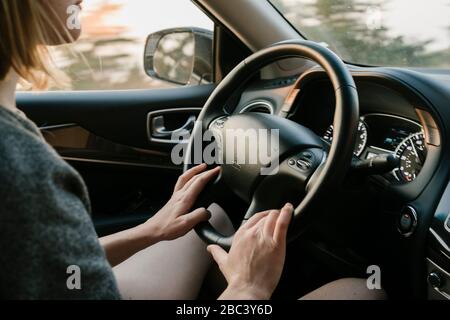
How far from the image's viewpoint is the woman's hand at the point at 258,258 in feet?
3.38

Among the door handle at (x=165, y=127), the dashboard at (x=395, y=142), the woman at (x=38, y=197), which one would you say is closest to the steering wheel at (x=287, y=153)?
the dashboard at (x=395, y=142)

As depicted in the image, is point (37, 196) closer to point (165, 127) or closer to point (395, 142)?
point (395, 142)

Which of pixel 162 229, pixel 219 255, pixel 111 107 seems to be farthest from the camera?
pixel 111 107

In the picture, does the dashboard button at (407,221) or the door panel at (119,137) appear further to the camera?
the door panel at (119,137)

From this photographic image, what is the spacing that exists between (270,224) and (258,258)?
75 mm

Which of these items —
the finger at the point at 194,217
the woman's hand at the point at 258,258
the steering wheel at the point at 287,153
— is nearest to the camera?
the woman's hand at the point at 258,258

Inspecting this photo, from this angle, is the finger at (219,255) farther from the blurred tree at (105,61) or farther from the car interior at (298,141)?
the blurred tree at (105,61)

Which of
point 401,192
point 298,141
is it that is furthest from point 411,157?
point 298,141

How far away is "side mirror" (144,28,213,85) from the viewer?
2.29 m

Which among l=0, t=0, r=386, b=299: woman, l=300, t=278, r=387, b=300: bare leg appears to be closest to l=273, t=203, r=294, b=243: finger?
l=0, t=0, r=386, b=299: woman

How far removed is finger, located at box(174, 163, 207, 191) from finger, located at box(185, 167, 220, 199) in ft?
0.10

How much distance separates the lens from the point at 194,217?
1.37 m

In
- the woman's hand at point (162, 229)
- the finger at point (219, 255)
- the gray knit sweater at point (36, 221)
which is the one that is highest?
the gray knit sweater at point (36, 221)

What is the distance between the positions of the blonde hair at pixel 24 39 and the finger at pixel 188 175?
2.17ft
